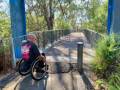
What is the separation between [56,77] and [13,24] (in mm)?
3299

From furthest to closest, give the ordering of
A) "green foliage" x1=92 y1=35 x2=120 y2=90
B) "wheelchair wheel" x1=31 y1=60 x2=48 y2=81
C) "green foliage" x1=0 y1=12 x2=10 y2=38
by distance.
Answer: "green foliage" x1=0 y1=12 x2=10 y2=38 < "wheelchair wheel" x1=31 y1=60 x2=48 y2=81 < "green foliage" x1=92 y1=35 x2=120 y2=90

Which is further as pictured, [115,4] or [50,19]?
[50,19]

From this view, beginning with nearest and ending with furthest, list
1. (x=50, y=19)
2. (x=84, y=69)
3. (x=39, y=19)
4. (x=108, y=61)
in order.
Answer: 1. (x=108, y=61)
2. (x=84, y=69)
3. (x=50, y=19)
4. (x=39, y=19)

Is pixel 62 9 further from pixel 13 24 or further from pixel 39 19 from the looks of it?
pixel 13 24

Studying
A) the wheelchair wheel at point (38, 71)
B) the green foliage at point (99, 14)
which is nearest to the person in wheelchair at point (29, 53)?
the wheelchair wheel at point (38, 71)

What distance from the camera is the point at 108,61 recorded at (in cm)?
736

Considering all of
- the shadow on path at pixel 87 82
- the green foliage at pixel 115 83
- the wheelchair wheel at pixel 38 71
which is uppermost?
the green foliage at pixel 115 83

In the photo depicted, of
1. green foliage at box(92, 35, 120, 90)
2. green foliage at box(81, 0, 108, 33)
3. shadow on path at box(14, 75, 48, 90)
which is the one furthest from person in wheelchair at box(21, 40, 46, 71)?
green foliage at box(81, 0, 108, 33)

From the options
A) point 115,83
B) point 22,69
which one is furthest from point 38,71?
point 115,83

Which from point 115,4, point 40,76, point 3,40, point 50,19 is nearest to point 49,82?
point 40,76

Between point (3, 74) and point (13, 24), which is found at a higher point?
point (13, 24)

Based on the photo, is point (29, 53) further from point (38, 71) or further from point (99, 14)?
point (99, 14)

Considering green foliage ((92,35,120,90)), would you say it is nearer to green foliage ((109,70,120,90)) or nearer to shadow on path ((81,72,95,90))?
shadow on path ((81,72,95,90))

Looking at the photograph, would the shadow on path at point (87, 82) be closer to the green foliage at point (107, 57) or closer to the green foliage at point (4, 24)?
the green foliage at point (107, 57)
